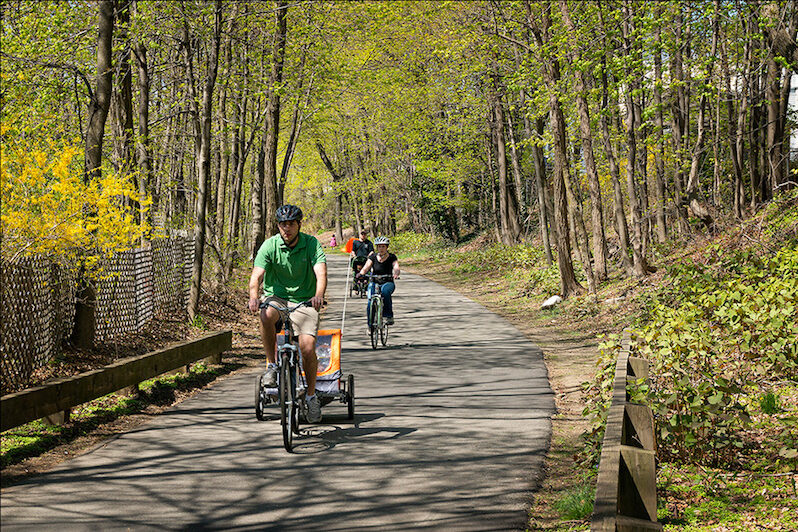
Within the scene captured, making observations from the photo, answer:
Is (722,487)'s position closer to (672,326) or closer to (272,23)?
(672,326)

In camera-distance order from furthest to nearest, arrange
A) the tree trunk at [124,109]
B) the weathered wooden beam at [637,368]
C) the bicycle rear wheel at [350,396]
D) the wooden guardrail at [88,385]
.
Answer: the tree trunk at [124,109]
the bicycle rear wheel at [350,396]
the weathered wooden beam at [637,368]
the wooden guardrail at [88,385]

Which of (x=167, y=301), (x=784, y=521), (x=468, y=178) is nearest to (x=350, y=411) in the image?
(x=784, y=521)

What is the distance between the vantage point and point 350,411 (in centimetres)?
889

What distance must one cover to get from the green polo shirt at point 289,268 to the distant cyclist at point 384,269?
746 cm

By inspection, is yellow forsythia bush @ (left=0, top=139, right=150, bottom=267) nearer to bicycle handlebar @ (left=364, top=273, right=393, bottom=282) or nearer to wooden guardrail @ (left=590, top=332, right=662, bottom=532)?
wooden guardrail @ (left=590, top=332, right=662, bottom=532)

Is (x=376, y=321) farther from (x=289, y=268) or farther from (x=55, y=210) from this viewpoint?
(x=289, y=268)

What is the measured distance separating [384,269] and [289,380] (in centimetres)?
842

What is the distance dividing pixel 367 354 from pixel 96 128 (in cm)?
596

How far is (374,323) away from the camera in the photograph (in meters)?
15.3

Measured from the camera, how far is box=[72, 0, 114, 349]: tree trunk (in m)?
10.6

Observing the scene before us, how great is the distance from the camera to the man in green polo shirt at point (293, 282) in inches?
317

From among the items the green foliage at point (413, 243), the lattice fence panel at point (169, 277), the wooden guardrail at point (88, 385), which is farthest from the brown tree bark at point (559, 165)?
the green foliage at point (413, 243)

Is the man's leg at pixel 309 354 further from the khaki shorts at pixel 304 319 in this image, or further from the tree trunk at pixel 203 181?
the tree trunk at pixel 203 181

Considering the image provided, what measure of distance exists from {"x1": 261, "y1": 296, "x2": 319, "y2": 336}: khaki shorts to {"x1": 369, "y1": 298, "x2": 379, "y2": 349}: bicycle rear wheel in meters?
7.13
